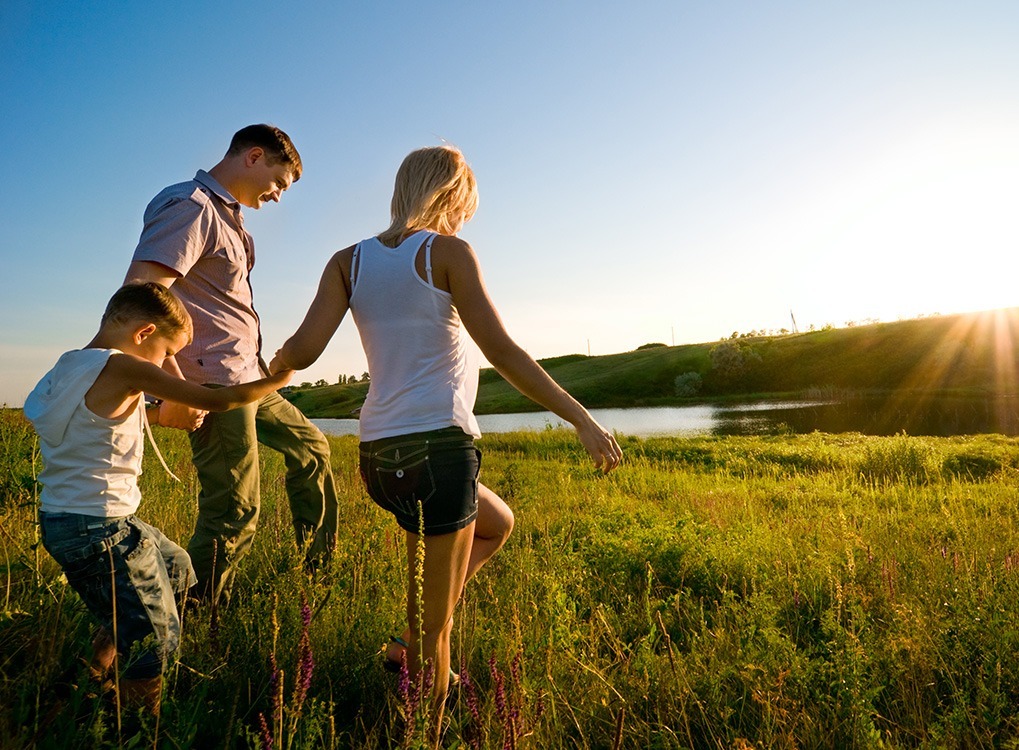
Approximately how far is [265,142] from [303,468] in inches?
78.6

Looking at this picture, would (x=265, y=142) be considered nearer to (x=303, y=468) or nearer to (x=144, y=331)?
(x=144, y=331)

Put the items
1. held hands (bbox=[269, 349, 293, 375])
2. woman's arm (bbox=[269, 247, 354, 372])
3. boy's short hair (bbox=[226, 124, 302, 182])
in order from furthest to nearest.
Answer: boy's short hair (bbox=[226, 124, 302, 182]), held hands (bbox=[269, 349, 293, 375]), woman's arm (bbox=[269, 247, 354, 372])

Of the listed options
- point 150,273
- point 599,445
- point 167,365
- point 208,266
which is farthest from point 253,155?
point 599,445

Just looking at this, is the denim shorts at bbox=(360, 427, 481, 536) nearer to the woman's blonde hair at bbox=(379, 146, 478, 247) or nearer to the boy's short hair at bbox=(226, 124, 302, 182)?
the woman's blonde hair at bbox=(379, 146, 478, 247)

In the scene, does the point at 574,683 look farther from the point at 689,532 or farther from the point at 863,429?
the point at 863,429

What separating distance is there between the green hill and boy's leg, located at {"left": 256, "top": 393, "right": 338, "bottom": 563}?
180 ft

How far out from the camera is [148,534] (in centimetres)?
233

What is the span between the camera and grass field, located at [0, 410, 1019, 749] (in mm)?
1999

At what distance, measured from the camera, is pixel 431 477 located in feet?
6.52

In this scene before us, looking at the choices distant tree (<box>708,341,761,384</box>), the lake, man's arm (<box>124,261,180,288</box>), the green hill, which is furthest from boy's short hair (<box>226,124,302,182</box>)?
distant tree (<box>708,341,761,384</box>)

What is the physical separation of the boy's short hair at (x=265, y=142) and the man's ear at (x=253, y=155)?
2 cm

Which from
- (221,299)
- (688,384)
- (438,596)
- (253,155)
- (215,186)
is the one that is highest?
(253,155)

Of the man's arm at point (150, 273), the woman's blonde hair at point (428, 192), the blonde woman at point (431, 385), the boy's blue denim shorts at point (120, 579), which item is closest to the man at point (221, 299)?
the man's arm at point (150, 273)

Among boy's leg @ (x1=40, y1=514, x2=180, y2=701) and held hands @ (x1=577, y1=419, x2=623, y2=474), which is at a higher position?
held hands @ (x1=577, y1=419, x2=623, y2=474)
